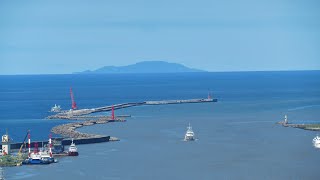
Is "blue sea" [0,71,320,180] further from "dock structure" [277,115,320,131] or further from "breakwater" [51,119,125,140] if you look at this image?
"breakwater" [51,119,125,140]

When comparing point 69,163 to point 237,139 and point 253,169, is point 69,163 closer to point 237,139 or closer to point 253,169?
point 253,169

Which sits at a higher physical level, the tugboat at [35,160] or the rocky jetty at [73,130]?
the rocky jetty at [73,130]

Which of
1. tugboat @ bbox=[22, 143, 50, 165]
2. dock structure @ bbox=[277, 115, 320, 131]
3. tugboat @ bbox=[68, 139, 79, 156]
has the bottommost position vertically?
tugboat @ bbox=[22, 143, 50, 165]

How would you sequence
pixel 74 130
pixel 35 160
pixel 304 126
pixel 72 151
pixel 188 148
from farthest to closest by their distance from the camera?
pixel 304 126
pixel 74 130
pixel 188 148
pixel 72 151
pixel 35 160

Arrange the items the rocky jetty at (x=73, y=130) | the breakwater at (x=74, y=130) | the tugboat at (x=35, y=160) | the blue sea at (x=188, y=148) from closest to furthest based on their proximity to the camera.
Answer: the blue sea at (x=188, y=148)
the tugboat at (x=35, y=160)
the breakwater at (x=74, y=130)
the rocky jetty at (x=73, y=130)

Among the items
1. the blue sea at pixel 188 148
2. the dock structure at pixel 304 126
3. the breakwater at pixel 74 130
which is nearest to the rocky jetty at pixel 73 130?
the breakwater at pixel 74 130

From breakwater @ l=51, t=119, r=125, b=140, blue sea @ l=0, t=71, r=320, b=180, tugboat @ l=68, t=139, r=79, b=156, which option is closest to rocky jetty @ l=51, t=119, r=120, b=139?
breakwater @ l=51, t=119, r=125, b=140

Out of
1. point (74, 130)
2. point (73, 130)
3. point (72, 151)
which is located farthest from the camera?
point (74, 130)

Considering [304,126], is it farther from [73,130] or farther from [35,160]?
[35,160]

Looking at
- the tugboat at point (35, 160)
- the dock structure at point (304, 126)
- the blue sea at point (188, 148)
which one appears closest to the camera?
the blue sea at point (188, 148)

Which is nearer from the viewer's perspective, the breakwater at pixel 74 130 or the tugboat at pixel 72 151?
the tugboat at pixel 72 151

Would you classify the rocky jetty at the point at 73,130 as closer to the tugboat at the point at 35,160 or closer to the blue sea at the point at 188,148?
the blue sea at the point at 188,148

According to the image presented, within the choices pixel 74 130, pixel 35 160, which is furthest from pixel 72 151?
pixel 74 130
